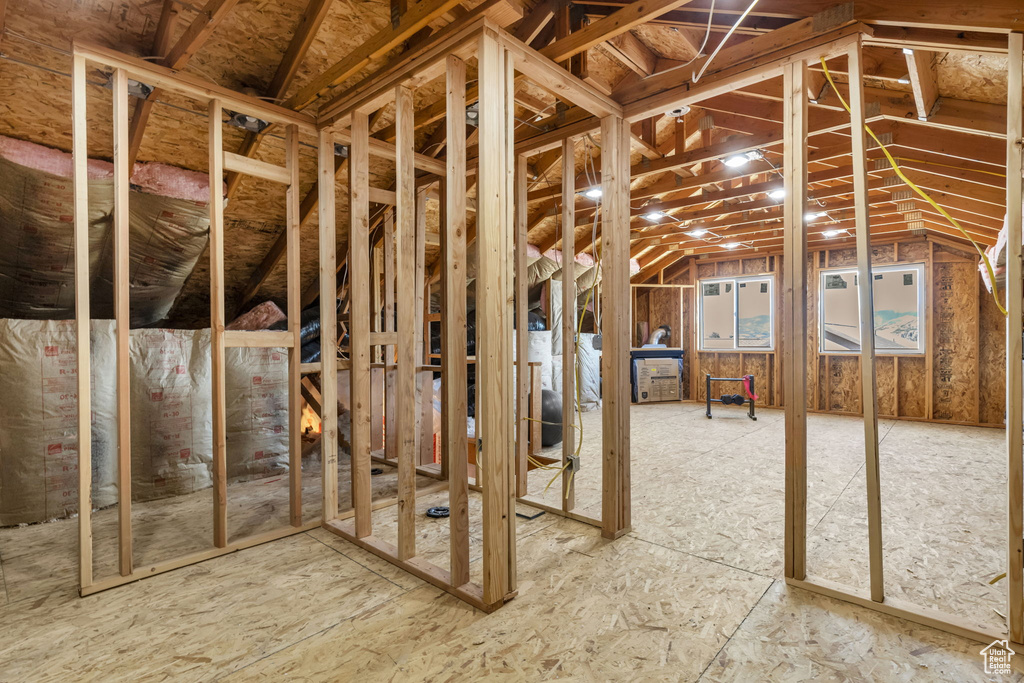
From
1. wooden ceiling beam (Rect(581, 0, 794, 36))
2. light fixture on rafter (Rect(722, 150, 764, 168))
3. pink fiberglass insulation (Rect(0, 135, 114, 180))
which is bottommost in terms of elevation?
pink fiberglass insulation (Rect(0, 135, 114, 180))

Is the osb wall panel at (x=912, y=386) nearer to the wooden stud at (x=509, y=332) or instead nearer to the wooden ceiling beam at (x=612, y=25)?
the wooden ceiling beam at (x=612, y=25)

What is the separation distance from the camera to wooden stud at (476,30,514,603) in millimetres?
1876

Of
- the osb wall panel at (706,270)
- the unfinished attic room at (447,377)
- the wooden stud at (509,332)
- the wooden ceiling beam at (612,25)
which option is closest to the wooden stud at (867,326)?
the unfinished attic room at (447,377)

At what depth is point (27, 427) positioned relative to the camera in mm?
2703

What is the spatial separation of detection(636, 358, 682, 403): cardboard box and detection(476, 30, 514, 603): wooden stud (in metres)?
6.43

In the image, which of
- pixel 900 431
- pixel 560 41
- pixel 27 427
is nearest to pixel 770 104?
pixel 560 41

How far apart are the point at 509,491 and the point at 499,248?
3.28 feet

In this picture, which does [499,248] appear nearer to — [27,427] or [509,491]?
[509,491]

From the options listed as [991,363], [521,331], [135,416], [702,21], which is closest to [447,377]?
[521,331]

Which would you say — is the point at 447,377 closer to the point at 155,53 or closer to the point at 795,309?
the point at 795,309

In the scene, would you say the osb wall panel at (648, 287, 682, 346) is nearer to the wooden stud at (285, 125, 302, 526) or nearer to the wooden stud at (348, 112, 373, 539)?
the wooden stud at (348, 112, 373, 539)

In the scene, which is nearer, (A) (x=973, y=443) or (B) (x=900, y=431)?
(A) (x=973, y=443)

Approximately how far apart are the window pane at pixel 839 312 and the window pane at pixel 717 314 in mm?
1372

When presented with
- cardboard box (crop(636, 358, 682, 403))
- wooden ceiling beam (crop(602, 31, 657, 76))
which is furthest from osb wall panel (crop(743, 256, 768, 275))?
wooden ceiling beam (crop(602, 31, 657, 76))
